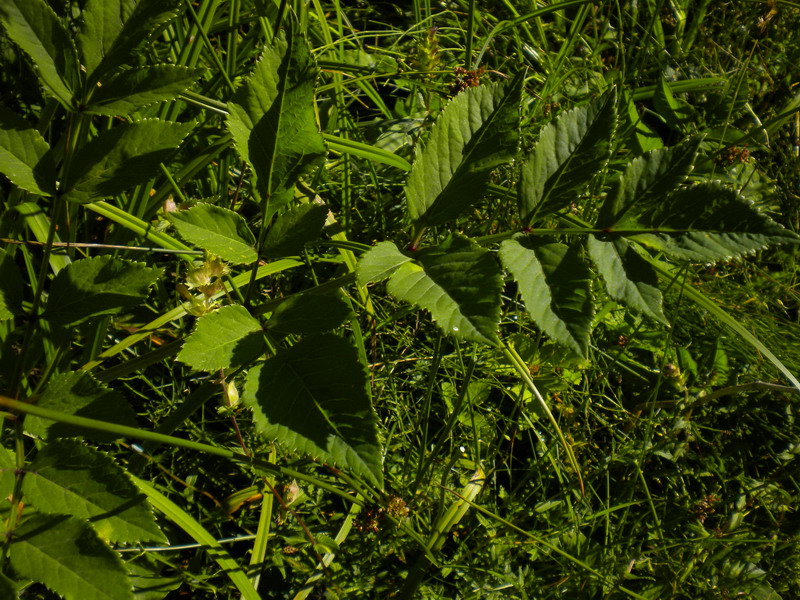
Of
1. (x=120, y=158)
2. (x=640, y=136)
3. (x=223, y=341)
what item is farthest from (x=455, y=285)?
(x=640, y=136)

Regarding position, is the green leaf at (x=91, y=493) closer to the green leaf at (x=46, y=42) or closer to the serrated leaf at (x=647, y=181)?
the green leaf at (x=46, y=42)

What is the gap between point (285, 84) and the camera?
1.00m

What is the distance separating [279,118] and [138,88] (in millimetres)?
251

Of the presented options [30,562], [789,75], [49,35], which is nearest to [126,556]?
[30,562]

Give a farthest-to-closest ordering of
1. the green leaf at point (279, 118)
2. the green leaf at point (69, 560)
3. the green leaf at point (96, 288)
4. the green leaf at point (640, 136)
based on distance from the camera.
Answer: the green leaf at point (640, 136), the green leaf at point (96, 288), the green leaf at point (279, 118), the green leaf at point (69, 560)

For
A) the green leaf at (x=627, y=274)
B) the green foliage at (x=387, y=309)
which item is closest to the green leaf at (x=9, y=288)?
the green foliage at (x=387, y=309)

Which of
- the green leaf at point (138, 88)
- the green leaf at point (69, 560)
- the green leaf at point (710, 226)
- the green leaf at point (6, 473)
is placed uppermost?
the green leaf at point (138, 88)

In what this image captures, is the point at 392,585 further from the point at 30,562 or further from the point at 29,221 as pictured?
the point at 29,221

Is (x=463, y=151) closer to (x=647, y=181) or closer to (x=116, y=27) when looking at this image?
(x=647, y=181)

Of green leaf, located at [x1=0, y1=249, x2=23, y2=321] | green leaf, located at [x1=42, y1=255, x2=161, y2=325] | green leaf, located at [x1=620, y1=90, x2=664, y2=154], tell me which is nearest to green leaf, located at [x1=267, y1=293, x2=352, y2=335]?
green leaf, located at [x1=42, y1=255, x2=161, y2=325]

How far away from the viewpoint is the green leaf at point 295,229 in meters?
1.09

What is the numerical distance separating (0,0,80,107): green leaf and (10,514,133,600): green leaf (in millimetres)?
659

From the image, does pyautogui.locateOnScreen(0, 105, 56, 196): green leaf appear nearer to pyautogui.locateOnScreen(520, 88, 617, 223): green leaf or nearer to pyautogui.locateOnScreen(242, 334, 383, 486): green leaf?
pyautogui.locateOnScreen(242, 334, 383, 486): green leaf

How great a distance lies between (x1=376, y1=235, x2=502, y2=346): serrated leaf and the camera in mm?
895
